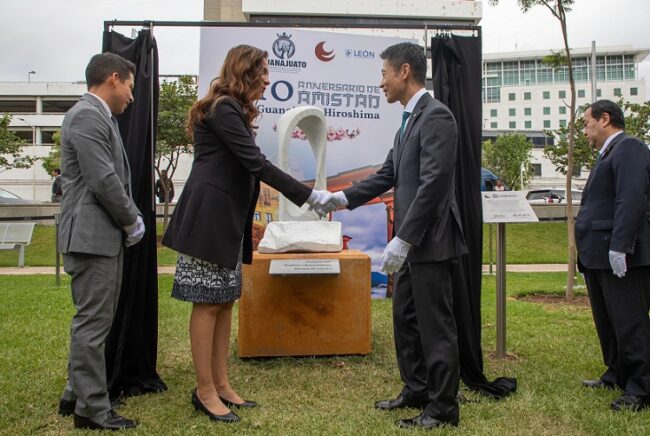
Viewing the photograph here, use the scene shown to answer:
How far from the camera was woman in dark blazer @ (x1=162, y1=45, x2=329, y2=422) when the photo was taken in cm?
328

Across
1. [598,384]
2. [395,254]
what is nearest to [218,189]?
[395,254]

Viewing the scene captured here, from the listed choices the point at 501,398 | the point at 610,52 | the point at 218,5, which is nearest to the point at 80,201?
the point at 501,398

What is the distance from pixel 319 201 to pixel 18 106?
51871 mm

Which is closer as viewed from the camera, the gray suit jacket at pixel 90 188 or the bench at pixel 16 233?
the gray suit jacket at pixel 90 188

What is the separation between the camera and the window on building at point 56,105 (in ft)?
155

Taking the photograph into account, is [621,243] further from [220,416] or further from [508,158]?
[508,158]

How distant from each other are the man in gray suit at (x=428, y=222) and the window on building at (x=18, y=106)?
1994 inches

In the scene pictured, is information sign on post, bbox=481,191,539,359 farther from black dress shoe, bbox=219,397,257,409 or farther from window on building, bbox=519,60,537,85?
window on building, bbox=519,60,537,85

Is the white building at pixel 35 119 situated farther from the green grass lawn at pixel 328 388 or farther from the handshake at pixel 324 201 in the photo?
the handshake at pixel 324 201

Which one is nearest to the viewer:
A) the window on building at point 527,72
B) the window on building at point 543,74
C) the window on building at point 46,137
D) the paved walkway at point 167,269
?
the paved walkway at point 167,269

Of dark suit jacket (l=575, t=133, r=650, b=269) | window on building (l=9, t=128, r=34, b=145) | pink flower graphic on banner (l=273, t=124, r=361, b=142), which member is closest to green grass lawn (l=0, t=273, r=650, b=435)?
dark suit jacket (l=575, t=133, r=650, b=269)

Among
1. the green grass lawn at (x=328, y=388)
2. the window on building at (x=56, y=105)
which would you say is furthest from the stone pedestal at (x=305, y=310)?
the window on building at (x=56, y=105)

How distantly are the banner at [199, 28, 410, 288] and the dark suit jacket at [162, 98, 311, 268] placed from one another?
4560mm

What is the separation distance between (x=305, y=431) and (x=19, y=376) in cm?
237
